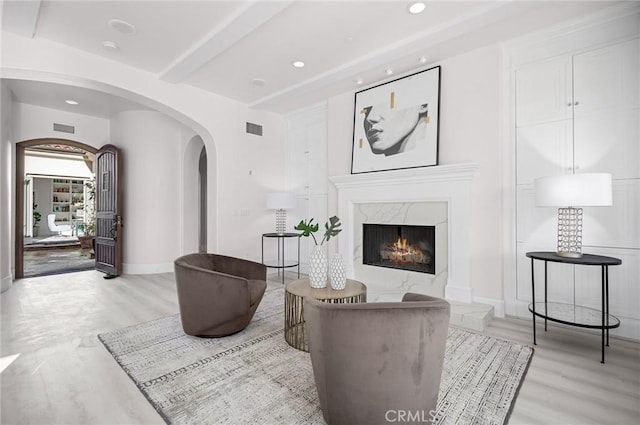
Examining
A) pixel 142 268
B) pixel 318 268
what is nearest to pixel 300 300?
pixel 318 268

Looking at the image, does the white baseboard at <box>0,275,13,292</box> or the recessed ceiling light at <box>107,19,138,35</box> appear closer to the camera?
the recessed ceiling light at <box>107,19,138,35</box>

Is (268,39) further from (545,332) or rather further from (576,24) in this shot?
(545,332)

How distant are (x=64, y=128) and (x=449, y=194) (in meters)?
6.68

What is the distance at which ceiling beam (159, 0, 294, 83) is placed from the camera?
9.07ft

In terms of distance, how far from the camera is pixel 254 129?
544cm

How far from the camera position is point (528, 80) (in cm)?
322

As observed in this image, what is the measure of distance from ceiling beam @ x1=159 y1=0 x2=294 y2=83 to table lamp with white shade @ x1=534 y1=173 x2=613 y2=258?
2715 millimetres

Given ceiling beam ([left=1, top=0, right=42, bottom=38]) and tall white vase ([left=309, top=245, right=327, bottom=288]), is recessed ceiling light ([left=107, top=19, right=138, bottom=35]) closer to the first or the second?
ceiling beam ([left=1, top=0, right=42, bottom=38])

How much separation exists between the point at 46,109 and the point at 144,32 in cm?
374

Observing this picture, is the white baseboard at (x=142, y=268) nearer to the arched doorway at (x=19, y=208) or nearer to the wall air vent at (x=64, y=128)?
the arched doorway at (x=19, y=208)

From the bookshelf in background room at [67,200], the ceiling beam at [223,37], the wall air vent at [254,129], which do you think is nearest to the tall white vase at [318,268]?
the ceiling beam at [223,37]

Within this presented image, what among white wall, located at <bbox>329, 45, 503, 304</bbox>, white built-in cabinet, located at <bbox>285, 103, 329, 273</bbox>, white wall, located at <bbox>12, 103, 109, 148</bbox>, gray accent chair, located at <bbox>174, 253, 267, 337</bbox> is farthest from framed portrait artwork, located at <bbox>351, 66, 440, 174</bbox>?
white wall, located at <bbox>12, 103, 109, 148</bbox>

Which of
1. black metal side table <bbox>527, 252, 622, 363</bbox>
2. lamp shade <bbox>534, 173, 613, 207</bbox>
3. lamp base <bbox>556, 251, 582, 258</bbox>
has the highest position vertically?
lamp shade <bbox>534, 173, 613, 207</bbox>

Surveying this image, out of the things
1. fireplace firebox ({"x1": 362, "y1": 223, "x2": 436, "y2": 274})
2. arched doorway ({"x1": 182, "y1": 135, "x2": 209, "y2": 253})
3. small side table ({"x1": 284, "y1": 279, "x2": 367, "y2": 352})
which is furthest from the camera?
arched doorway ({"x1": 182, "y1": 135, "x2": 209, "y2": 253})
